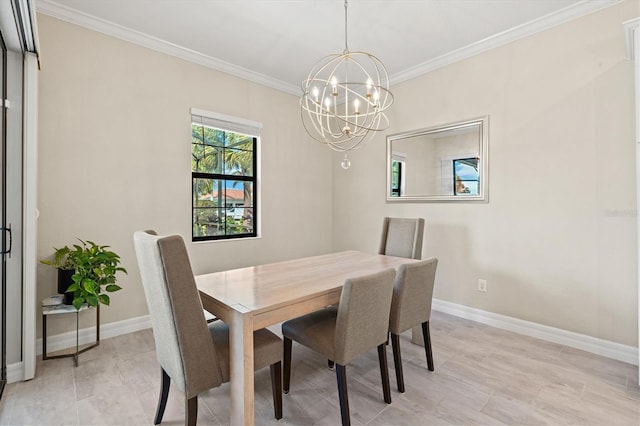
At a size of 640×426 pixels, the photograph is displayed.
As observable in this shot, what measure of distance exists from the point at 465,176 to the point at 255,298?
2517mm

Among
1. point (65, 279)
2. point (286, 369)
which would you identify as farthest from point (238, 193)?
point (286, 369)

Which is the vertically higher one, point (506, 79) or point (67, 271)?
point (506, 79)

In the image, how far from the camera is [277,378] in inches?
64.9

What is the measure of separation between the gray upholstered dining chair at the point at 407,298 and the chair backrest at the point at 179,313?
1.04 metres

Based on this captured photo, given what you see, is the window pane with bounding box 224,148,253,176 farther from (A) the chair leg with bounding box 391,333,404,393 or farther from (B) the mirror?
(A) the chair leg with bounding box 391,333,404,393

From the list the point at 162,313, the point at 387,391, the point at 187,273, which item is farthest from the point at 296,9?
the point at 387,391

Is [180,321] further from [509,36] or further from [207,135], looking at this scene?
[509,36]

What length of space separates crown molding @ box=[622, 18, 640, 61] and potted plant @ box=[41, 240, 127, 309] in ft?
12.3

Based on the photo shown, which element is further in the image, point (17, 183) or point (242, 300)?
point (17, 183)

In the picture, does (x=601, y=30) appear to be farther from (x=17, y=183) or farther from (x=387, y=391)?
(x=17, y=183)

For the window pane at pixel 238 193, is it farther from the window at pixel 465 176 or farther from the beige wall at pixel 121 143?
the window at pixel 465 176

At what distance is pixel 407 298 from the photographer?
192cm

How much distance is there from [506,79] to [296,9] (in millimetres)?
1975

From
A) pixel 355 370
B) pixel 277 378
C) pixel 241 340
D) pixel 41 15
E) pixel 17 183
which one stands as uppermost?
pixel 41 15
